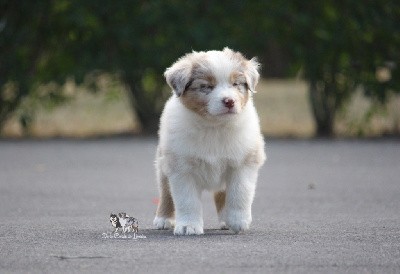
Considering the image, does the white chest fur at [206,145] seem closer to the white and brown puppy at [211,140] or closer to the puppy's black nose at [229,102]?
the white and brown puppy at [211,140]

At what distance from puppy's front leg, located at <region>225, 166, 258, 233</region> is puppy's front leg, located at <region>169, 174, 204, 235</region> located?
8.2 inches

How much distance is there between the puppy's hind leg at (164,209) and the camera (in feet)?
25.7

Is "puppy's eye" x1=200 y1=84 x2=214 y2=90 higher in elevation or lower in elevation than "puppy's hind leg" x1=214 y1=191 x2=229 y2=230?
higher

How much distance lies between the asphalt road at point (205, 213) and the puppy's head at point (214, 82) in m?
0.87

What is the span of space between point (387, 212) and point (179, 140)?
2146 mm

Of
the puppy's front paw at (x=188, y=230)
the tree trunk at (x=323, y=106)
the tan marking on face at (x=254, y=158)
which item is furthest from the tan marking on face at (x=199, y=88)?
the tree trunk at (x=323, y=106)

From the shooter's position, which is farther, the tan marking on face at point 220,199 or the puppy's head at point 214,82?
the tan marking on face at point 220,199

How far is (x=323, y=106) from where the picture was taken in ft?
53.8

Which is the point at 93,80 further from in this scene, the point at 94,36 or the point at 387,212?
the point at 387,212

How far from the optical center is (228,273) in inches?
226

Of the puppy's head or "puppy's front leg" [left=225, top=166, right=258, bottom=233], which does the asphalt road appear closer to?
"puppy's front leg" [left=225, top=166, right=258, bottom=233]

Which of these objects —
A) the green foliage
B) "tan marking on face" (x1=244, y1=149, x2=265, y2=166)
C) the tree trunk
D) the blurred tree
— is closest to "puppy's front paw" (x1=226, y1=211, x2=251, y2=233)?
"tan marking on face" (x1=244, y1=149, x2=265, y2=166)

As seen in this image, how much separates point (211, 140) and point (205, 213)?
1697 mm

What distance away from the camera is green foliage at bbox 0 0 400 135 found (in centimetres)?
1572
